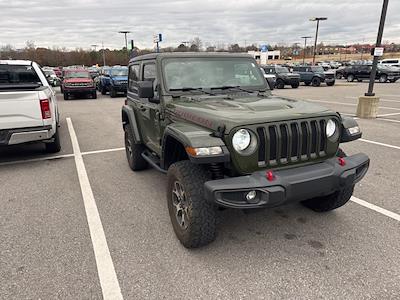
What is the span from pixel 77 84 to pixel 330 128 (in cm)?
1745

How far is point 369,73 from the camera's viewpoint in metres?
28.4

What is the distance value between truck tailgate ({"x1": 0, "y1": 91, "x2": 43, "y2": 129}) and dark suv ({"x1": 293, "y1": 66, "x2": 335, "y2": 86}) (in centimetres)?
2387

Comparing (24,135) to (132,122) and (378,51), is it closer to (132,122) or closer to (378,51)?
(132,122)

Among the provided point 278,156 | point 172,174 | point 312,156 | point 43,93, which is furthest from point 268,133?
point 43,93

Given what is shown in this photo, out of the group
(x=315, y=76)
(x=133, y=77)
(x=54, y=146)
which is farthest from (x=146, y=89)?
(x=315, y=76)

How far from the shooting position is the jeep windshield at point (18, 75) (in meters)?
6.73

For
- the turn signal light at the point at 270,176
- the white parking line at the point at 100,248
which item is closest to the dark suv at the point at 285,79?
the white parking line at the point at 100,248

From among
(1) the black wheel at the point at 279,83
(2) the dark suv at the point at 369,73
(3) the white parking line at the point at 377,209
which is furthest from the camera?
(2) the dark suv at the point at 369,73

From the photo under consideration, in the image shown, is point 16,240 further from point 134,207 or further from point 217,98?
point 217,98

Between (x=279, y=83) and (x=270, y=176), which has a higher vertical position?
(x=270, y=176)

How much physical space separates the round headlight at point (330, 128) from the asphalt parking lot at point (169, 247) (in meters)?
1.09

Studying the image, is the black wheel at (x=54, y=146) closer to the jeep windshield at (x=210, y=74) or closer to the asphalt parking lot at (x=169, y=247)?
the asphalt parking lot at (x=169, y=247)

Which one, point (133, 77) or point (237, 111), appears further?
point (133, 77)

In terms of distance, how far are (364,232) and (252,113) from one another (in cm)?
182
